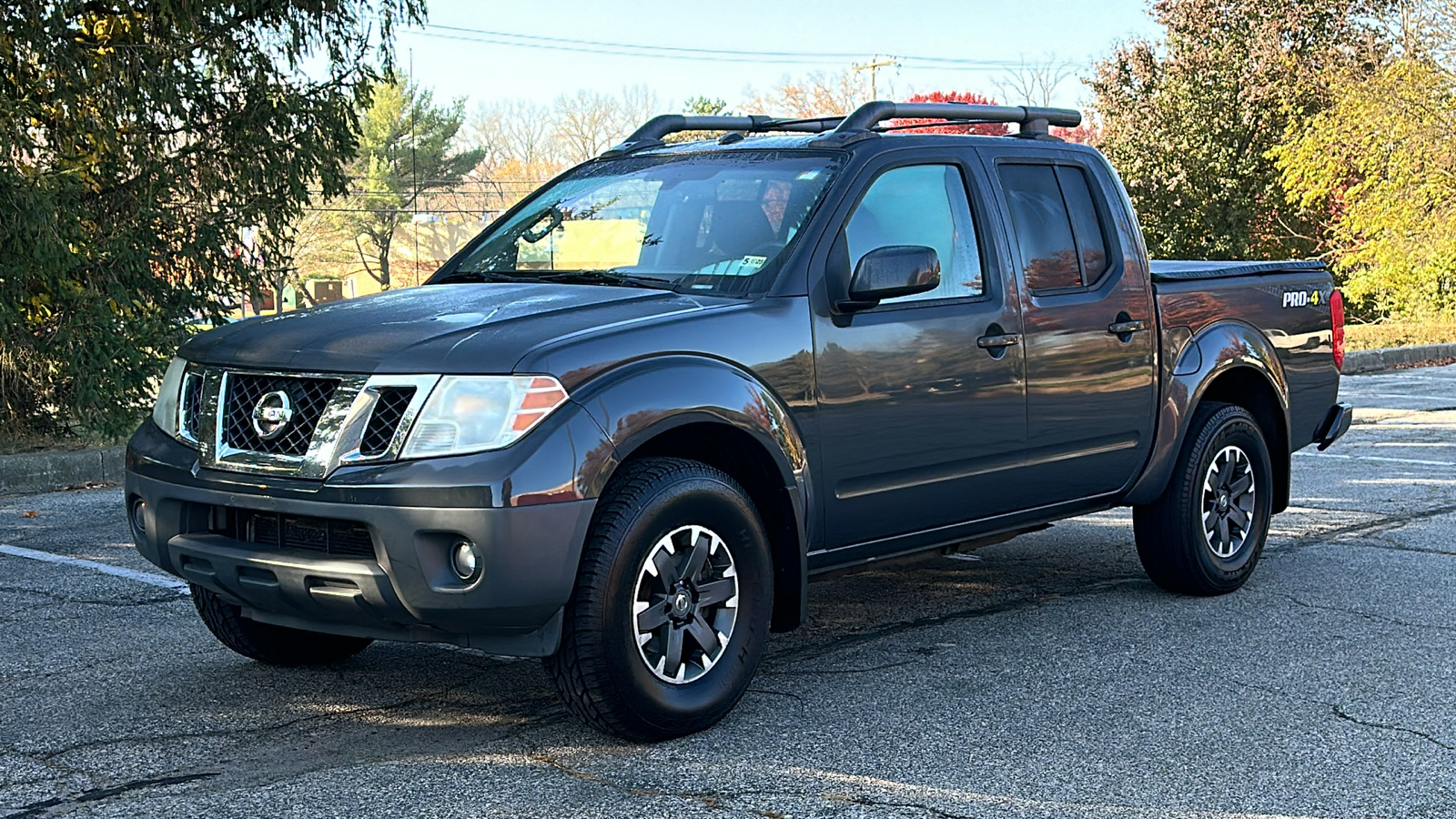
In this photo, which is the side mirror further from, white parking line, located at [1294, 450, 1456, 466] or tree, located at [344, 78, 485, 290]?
tree, located at [344, 78, 485, 290]

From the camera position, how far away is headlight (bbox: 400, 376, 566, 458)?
424 cm

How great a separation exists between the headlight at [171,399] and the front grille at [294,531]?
44 cm

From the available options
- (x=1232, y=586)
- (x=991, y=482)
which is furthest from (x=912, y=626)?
(x=1232, y=586)

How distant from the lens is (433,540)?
13.8 ft

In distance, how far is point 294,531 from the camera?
444 centimetres

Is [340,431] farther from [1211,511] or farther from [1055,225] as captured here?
[1211,511]

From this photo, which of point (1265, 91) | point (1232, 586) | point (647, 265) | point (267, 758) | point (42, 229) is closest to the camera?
point (267, 758)

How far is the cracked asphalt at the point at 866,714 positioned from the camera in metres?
4.12

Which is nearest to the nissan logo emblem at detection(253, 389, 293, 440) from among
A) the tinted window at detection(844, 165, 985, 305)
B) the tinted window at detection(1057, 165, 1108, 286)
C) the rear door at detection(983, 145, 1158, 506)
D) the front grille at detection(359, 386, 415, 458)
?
the front grille at detection(359, 386, 415, 458)

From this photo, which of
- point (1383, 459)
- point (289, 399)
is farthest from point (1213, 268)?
point (1383, 459)

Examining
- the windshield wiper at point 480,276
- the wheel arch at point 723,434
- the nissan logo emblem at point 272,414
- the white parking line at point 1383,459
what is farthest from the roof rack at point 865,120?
the white parking line at point 1383,459

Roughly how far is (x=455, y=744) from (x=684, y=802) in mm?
863

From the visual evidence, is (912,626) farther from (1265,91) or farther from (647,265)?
(1265,91)

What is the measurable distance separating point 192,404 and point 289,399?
21.4 inches
